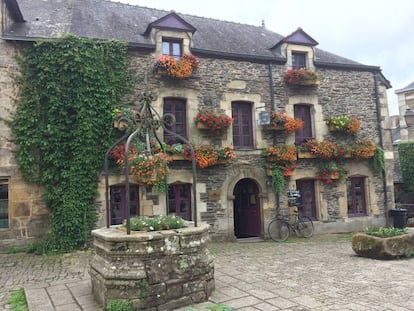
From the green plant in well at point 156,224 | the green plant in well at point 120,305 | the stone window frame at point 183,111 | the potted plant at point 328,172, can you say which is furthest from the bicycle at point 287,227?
the green plant in well at point 120,305

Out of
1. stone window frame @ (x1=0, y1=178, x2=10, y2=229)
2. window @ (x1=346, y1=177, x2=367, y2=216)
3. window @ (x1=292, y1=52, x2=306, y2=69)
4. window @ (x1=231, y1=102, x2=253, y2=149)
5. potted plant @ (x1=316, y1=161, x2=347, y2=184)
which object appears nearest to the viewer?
stone window frame @ (x1=0, y1=178, x2=10, y2=229)

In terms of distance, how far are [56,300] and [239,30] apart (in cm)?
1180

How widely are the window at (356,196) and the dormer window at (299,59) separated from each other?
4.46 metres

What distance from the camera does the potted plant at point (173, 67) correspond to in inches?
405

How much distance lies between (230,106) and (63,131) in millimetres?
5065

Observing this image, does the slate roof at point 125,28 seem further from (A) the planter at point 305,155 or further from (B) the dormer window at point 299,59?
(A) the planter at point 305,155

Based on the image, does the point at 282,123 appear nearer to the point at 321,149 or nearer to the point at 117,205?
the point at 321,149

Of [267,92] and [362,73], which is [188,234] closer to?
[267,92]

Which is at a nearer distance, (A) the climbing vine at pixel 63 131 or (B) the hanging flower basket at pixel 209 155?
(A) the climbing vine at pixel 63 131

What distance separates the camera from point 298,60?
1276cm

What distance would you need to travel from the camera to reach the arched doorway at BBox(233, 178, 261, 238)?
1187cm

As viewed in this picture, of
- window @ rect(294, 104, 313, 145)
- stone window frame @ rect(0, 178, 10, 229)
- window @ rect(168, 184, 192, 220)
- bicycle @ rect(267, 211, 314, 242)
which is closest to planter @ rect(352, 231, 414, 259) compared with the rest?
bicycle @ rect(267, 211, 314, 242)

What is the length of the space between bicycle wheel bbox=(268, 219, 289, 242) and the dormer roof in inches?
261

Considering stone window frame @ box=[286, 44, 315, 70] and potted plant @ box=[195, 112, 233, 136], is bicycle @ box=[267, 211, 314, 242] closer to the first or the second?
potted plant @ box=[195, 112, 233, 136]
